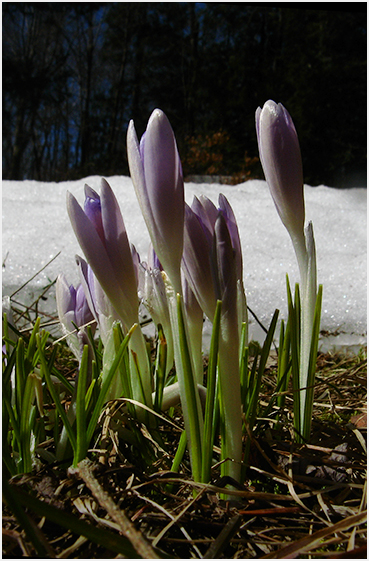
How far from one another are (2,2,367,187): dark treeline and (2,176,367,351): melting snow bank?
3833 mm

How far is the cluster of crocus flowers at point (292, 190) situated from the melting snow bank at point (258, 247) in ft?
2.08

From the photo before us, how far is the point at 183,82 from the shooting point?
277 inches

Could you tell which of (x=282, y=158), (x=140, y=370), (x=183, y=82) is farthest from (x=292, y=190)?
(x=183, y=82)

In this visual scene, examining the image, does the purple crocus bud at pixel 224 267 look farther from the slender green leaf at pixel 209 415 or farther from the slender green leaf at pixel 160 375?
the slender green leaf at pixel 160 375

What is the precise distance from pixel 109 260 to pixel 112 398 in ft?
0.55

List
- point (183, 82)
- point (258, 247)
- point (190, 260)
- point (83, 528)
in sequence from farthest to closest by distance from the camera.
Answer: point (183, 82)
point (258, 247)
point (190, 260)
point (83, 528)

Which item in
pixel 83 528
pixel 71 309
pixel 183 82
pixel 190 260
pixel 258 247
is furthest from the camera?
pixel 183 82

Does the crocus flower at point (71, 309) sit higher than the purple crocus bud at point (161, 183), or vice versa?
the purple crocus bud at point (161, 183)

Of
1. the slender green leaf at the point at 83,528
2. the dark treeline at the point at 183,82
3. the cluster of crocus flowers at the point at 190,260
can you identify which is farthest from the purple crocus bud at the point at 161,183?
the dark treeline at the point at 183,82

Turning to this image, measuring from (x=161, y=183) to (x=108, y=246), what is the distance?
0.31ft

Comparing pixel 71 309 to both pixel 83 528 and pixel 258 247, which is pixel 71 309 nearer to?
pixel 83 528

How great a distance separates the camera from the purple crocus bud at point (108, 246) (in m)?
0.41

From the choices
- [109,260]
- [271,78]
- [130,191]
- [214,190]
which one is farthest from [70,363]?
[271,78]

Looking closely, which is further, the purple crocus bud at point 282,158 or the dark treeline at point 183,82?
the dark treeline at point 183,82
